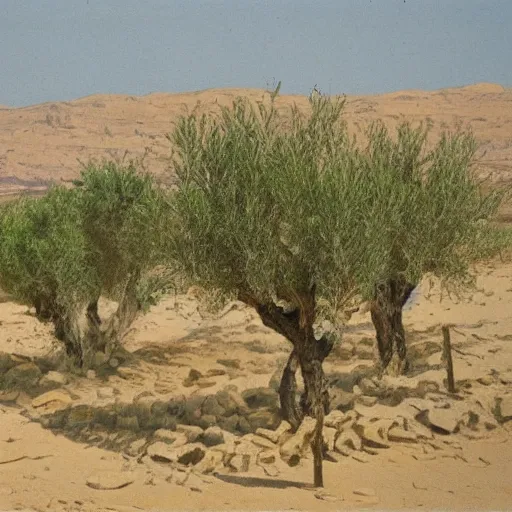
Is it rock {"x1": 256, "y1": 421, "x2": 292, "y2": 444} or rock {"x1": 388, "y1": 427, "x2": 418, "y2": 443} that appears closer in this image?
rock {"x1": 388, "y1": 427, "x2": 418, "y2": 443}

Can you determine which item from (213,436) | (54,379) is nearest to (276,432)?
(213,436)

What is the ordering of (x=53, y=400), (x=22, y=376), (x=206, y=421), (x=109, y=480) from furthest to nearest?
(x=22, y=376) → (x=53, y=400) → (x=206, y=421) → (x=109, y=480)

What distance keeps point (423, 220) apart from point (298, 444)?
5.78 metres

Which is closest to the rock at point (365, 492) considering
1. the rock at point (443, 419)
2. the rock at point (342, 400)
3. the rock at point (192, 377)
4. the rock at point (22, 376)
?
the rock at point (443, 419)

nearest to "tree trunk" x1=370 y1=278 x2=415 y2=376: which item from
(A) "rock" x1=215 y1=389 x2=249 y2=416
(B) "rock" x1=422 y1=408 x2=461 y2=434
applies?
(A) "rock" x1=215 y1=389 x2=249 y2=416

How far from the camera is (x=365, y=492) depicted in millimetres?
11867

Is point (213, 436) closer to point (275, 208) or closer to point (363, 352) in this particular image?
point (275, 208)

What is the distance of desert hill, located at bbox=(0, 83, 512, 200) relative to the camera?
4281 inches

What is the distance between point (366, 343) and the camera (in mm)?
24406

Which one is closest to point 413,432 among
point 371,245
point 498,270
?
point 371,245

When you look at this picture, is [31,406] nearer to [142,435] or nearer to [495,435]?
[142,435]

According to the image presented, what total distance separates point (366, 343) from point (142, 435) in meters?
9.89

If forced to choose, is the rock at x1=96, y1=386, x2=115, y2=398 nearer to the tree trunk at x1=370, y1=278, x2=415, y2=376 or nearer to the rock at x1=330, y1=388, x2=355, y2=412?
the rock at x1=330, y1=388, x2=355, y2=412

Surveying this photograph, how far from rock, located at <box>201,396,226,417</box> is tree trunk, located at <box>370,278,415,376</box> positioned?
160 inches
